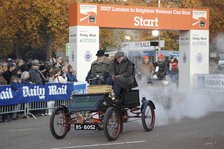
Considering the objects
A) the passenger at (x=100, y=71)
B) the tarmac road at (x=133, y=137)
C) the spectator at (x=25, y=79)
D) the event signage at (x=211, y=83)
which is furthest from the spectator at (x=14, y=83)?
the event signage at (x=211, y=83)

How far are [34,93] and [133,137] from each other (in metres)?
5.64

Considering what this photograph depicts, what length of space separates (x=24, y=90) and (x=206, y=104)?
6846 millimetres

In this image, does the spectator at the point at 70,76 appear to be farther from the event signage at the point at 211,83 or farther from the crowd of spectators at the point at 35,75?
the event signage at the point at 211,83

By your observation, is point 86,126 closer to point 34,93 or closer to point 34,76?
point 34,93

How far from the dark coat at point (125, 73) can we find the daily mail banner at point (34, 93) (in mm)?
4482

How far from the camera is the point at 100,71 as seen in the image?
456 inches

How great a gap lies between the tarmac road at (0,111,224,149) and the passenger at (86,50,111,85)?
48.9 inches

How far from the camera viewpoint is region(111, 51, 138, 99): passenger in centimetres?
1058

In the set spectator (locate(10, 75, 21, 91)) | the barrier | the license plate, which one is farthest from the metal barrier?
the license plate

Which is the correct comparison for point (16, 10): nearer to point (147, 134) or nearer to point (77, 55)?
point (77, 55)

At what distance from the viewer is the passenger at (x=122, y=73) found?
10.6 m

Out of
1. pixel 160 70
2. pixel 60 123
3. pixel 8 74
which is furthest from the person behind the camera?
pixel 160 70

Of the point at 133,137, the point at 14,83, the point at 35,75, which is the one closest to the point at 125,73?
the point at 133,137

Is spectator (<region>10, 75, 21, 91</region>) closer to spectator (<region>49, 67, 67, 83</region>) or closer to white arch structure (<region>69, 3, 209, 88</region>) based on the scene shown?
spectator (<region>49, 67, 67, 83</region>)
